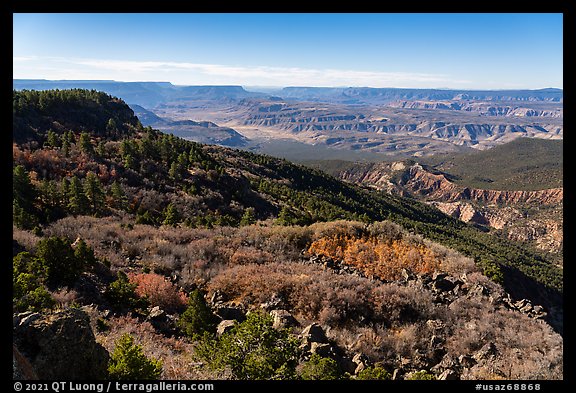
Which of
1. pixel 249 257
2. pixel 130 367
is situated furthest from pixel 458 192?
pixel 130 367

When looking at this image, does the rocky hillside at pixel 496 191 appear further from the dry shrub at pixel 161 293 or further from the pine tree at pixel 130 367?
the pine tree at pixel 130 367

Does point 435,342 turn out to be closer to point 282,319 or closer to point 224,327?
point 282,319

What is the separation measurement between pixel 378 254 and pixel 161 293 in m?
10.9

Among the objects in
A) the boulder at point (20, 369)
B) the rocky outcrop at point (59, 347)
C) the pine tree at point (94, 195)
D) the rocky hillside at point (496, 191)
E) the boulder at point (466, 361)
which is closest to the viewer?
the boulder at point (20, 369)

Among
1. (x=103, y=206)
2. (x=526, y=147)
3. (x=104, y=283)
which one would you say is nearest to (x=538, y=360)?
(x=104, y=283)

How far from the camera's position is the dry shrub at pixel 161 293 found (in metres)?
11.1

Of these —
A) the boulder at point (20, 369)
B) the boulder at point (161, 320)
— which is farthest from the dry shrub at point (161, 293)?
the boulder at point (20, 369)

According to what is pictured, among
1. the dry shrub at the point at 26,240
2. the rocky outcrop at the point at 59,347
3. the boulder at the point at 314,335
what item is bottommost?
the boulder at the point at 314,335

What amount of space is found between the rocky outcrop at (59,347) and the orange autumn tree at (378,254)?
1237 cm

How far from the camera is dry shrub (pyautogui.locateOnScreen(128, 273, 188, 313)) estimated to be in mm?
11133

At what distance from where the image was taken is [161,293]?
1138 cm

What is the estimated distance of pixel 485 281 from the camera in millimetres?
16141
